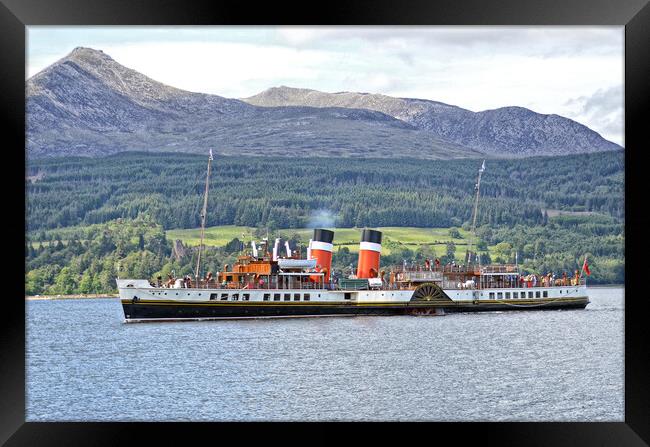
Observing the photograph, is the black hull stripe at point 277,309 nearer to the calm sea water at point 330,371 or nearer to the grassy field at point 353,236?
the calm sea water at point 330,371

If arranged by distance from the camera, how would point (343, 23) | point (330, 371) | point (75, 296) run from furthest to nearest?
point (75, 296), point (330, 371), point (343, 23)

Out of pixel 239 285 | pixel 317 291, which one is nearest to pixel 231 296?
pixel 239 285

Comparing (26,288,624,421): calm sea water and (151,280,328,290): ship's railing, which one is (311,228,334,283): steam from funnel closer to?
(151,280,328,290): ship's railing

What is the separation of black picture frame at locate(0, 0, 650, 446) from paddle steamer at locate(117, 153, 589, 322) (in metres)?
29.8

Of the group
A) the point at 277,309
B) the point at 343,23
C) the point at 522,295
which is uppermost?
the point at 343,23

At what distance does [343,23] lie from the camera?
10453mm

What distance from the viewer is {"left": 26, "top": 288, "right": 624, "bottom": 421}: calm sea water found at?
2091 centimetres

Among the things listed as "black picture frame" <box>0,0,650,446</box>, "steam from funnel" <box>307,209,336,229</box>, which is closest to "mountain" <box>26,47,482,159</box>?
"steam from funnel" <box>307,209,336,229</box>

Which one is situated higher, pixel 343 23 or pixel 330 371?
pixel 343 23

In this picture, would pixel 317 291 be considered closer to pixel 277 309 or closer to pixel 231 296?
pixel 277 309

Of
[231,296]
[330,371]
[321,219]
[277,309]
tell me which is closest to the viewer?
[330,371]

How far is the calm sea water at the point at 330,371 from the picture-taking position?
20.9 meters

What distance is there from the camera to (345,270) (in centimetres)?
9406

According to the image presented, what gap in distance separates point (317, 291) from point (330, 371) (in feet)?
59.9
